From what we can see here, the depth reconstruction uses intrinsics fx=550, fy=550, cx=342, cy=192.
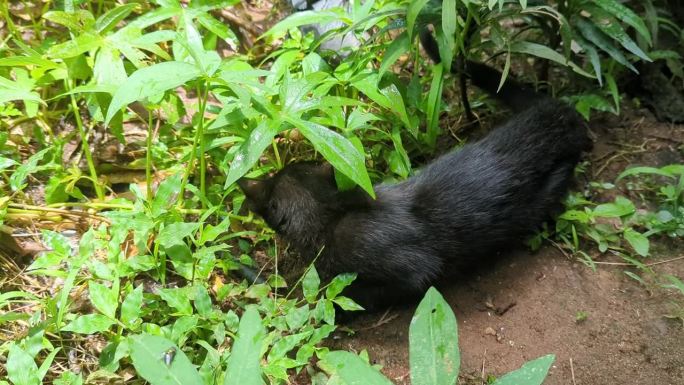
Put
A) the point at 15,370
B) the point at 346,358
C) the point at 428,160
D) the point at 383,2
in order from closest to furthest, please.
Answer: the point at 346,358
the point at 15,370
the point at 383,2
the point at 428,160

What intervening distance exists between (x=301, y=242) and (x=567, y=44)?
1.94 m

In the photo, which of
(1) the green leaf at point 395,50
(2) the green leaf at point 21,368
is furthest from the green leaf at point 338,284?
(2) the green leaf at point 21,368

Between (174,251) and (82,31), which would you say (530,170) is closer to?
(174,251)

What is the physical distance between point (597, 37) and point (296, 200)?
7.08 feet

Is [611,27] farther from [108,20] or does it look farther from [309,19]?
[108,20]

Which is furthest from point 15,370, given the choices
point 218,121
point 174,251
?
point 218,121

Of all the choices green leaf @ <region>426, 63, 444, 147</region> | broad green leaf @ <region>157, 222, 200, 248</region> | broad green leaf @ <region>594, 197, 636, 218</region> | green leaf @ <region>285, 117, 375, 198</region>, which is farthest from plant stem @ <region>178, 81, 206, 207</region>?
broad green leaf @ <region>594, 197, 636, 218</region>

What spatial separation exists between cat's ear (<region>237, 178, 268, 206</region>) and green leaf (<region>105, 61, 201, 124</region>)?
0.99 meters

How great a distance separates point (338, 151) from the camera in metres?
2.43

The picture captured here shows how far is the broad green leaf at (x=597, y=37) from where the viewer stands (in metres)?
3.46

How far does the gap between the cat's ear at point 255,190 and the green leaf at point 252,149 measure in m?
0.73

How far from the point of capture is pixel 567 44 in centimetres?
322

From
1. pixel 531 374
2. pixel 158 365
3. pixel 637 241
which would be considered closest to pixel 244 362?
pixel 158 365

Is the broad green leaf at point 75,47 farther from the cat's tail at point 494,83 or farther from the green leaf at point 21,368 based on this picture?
the cat's tail at point 494,83
